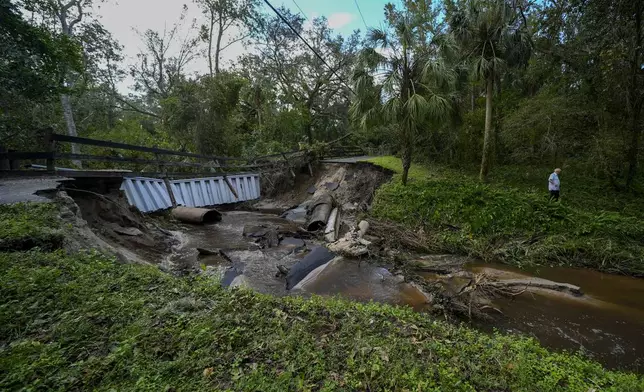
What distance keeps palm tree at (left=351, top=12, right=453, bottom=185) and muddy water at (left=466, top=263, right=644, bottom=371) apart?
537 cm

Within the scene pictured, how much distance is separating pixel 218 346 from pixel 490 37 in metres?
12.4

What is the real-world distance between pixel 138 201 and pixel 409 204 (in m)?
8.63

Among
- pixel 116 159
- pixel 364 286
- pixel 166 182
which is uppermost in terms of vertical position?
pixel 116 159

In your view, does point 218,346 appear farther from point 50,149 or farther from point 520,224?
point 520,224

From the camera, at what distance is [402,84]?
945 centimetres

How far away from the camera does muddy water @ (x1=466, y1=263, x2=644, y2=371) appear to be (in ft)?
12.3

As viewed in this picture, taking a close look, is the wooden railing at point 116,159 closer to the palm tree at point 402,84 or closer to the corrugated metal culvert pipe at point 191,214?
the corrugated metal culvert pipe at point 191,214

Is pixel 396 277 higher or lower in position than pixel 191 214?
lower

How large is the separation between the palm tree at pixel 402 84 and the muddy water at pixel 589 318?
5.37 m

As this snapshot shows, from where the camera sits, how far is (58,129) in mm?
14844

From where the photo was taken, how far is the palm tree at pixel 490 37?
937 cm

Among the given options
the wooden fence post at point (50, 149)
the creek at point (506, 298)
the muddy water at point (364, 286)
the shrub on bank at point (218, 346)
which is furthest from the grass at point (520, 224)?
the wooden fence post at point (50, 149)

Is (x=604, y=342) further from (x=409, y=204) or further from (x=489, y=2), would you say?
(x=489, y=2)

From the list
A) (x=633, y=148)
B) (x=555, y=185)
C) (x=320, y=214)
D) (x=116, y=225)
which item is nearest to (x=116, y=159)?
(x=116, y=225)
